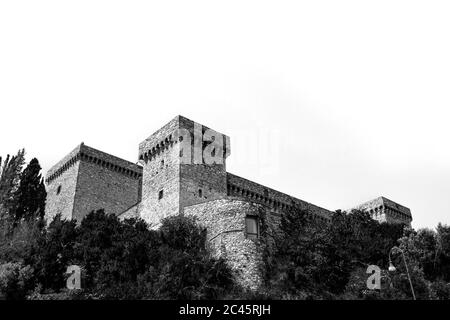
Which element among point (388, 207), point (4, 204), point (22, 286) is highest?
point (388, 207)

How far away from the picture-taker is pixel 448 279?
103ft

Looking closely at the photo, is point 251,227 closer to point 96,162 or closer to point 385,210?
point 96,162

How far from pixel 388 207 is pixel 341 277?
21.9 m

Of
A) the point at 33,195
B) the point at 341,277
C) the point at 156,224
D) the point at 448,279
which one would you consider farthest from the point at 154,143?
the point at 448,279

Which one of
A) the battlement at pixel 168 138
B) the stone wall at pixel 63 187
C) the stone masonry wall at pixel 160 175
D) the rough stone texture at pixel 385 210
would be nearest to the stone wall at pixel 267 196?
the battlement at pixel 168 138

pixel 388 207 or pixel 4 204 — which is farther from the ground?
pixel 388 207

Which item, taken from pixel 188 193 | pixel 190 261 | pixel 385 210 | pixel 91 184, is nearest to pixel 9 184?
pixel 91 184

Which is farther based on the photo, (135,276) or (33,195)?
(33,195)

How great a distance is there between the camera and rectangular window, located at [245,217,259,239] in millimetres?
29734

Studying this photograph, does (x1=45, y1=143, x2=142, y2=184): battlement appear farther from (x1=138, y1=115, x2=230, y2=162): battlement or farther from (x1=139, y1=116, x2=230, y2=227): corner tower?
(x1=139, y1=116, x2=230, y2=227): corner tower

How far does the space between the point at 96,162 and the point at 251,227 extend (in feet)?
60.4

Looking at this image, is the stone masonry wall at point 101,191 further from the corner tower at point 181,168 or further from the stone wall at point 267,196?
the stone wall at point 267,196

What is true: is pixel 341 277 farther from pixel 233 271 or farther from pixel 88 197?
pixel 88 197

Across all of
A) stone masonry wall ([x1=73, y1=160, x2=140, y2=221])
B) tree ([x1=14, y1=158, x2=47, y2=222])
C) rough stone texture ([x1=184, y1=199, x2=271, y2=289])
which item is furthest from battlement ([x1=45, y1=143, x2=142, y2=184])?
rough stone texture ([x1=184, y1=199, x2=271, y2=289])
